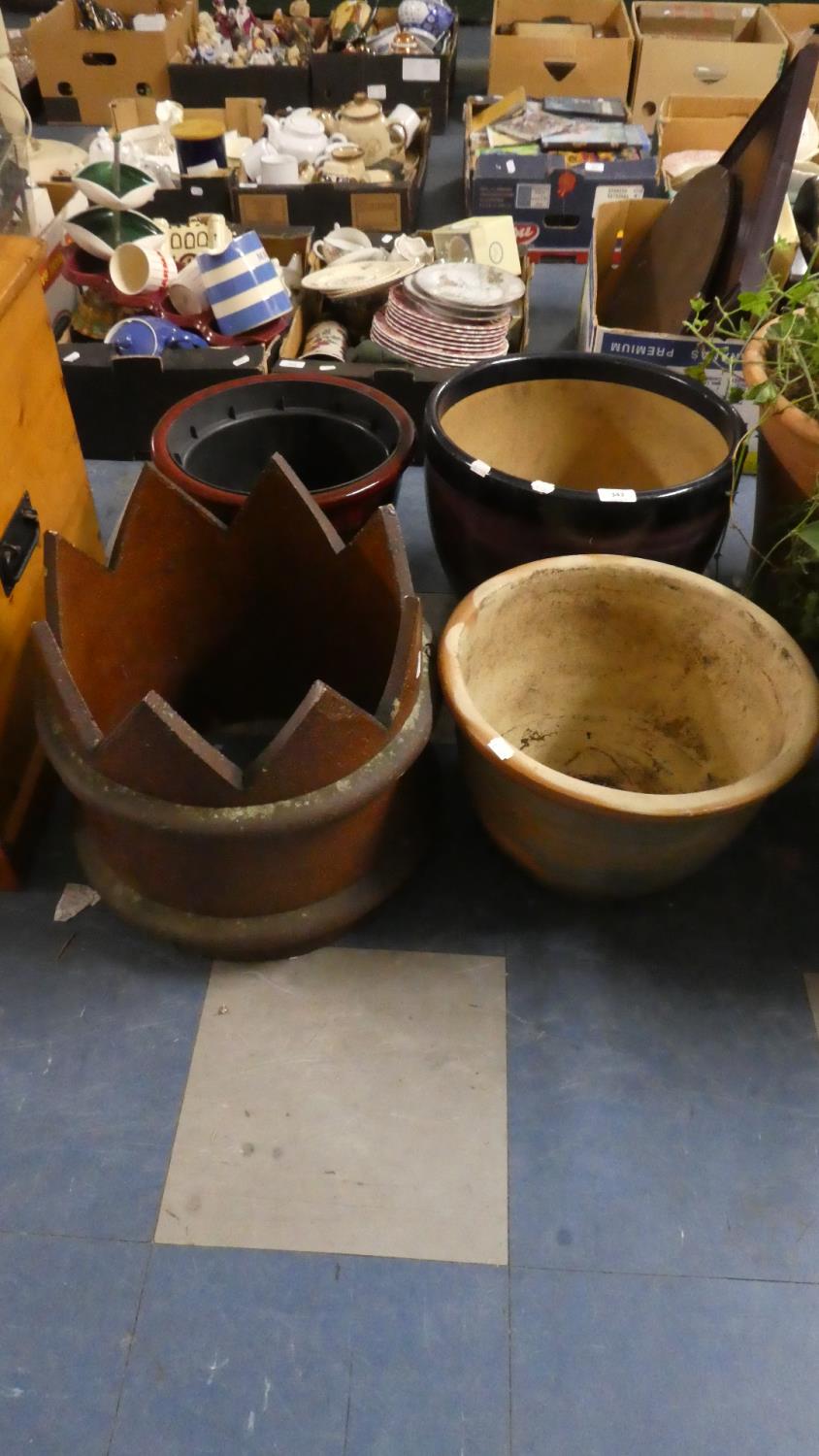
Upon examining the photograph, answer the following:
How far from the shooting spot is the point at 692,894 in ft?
3.91

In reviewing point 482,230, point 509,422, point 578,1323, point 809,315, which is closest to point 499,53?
point 482,230

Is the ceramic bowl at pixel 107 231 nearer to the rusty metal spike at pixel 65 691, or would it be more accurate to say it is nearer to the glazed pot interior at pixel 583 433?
the glazed pot interior at pixel 583 433

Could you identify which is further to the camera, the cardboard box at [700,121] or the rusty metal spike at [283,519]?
the cardboard box at [700,121]

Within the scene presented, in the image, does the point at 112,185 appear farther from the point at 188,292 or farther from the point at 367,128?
the point at 367,128

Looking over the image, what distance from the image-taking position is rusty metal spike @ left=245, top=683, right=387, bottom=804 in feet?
2.85

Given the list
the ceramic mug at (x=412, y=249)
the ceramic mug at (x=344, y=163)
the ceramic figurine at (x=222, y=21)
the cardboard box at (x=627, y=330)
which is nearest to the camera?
the cardboard box at (x=627, y=330)

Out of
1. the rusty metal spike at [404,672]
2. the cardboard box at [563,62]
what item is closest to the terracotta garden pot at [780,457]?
the rusty metal spike at [404,672]

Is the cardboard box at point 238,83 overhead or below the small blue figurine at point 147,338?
overhead

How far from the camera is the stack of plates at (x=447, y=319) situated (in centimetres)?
183

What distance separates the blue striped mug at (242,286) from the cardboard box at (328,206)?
693 mm

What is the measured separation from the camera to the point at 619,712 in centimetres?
130

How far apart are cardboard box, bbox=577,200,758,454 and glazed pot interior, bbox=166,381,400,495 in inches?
20.8

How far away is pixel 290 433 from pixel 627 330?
0.74 m

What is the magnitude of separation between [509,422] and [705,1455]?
4.15ft
